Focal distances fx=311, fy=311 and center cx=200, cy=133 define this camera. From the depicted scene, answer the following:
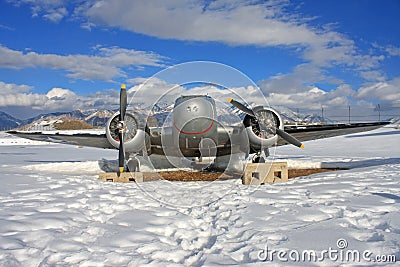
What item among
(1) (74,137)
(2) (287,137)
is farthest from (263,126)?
(1) (74,137)

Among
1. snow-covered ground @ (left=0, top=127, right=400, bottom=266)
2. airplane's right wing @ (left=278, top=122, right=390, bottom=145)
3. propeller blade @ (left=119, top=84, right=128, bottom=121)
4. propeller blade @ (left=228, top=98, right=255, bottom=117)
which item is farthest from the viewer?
airplane's right wing @ (left=278, top=122, right=390, bottom=145)

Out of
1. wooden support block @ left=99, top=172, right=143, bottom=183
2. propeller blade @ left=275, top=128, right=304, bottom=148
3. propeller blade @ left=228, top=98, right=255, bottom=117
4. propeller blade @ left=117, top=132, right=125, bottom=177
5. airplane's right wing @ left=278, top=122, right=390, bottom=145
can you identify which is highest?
propeller blade @ left=228, top=98, right=255, bottom=117

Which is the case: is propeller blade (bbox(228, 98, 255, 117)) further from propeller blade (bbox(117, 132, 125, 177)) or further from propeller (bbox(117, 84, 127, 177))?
propeller blade (bbox(117, 132, 125, 177))

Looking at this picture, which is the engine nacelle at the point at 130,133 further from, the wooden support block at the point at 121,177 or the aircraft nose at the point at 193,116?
the aircraft nose at the point at 193,116

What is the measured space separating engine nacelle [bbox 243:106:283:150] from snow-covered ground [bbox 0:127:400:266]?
7.18ft

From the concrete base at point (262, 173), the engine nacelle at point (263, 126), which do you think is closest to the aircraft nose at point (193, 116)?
the engine nacelle at point (263, 126)

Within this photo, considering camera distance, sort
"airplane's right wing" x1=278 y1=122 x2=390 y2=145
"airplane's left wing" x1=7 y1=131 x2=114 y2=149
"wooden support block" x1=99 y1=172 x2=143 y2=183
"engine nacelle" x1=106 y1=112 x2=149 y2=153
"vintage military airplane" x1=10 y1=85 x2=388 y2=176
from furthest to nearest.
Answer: "airplane's left wing" x1=7 y1=131 x2=114 y2=149 → "airplane's right wing" x1=278 y1=122 x2=390 y2=145 → "engine nacelle" x1=106 y1=112 x2=149 y2=153 → "wooden support block" x1=99 y1=172 x2=143 y2=183 → "vintage military airplane" x1=10 y1=85 x2=388 y2=176

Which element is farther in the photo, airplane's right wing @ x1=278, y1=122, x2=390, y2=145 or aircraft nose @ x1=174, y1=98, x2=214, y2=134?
airplane's right wing @ x1=278, y1=122, x2=390, y2=145

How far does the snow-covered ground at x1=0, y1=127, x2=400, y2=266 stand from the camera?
10.4 ft

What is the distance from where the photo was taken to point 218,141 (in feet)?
33.6

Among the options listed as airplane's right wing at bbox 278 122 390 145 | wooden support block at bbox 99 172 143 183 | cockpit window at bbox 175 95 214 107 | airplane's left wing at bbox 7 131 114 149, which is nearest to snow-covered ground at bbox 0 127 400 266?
wooden support block at bbox 99 172 143 183

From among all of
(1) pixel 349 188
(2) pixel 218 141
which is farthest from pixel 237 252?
(2) pixel 218 141

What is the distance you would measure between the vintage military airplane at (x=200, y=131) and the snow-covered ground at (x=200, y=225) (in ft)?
7.69

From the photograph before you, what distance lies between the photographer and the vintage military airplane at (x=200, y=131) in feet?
30.0
